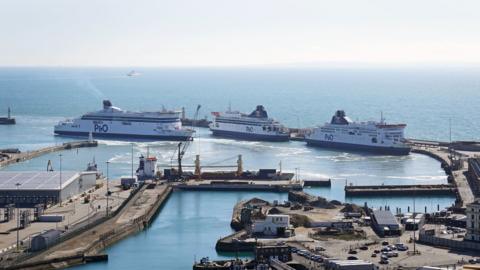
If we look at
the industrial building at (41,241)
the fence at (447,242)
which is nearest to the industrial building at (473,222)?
the fence at (447,242)

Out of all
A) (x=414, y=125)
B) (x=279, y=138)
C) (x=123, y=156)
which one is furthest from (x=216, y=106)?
(x=123, y=156)

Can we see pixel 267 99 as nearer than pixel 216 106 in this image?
No

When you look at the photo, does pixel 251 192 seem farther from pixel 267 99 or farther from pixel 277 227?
pixel 267 99

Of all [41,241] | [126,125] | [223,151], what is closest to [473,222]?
[41,241]

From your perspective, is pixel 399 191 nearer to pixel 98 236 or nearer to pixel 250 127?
pixel 98 236

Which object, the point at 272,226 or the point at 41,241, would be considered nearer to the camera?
the point at 41,241
